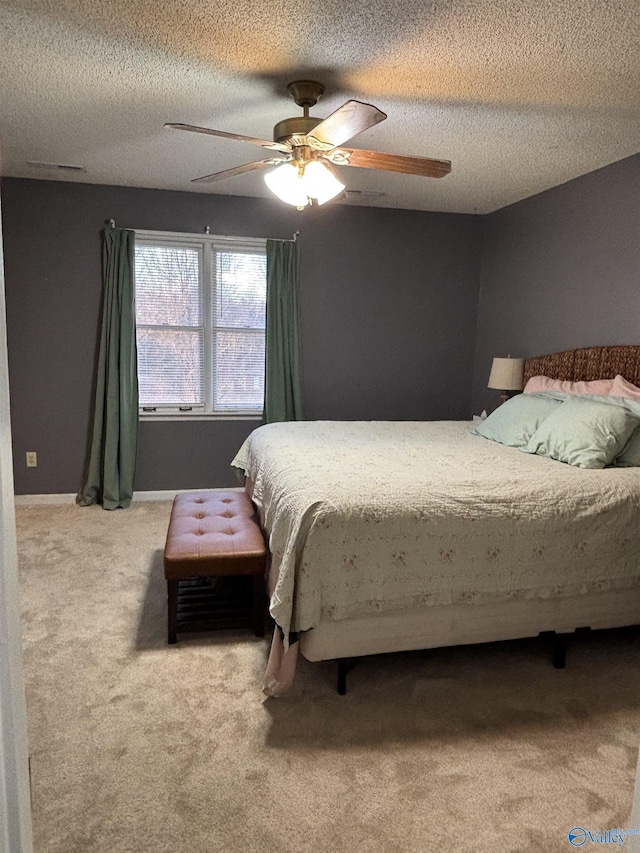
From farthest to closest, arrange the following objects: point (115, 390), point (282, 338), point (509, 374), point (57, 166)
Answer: point (282, 338)
point (115, 390)
point (509, 374)
point (57, 166)

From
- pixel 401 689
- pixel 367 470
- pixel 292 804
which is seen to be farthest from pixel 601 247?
pixel 292 804

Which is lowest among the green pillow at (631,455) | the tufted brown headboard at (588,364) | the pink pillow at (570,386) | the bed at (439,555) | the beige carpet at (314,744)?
the beige carpet at (314,744)

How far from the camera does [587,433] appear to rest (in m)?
2.73

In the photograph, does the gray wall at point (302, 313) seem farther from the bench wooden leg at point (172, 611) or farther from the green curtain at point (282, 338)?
the bench wooden leg at point (172, 611)

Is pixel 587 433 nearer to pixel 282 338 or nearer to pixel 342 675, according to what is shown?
pixel 342 675

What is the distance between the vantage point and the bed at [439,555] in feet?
6.61

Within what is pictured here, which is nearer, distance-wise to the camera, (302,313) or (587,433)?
(587,433)

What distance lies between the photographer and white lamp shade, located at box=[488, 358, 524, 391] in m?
4.03

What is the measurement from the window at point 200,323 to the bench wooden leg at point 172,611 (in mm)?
2213

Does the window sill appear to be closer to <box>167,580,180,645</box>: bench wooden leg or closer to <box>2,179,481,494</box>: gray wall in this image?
<box>2,179,481,494</box>: gray wall

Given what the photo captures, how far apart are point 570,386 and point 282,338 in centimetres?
219

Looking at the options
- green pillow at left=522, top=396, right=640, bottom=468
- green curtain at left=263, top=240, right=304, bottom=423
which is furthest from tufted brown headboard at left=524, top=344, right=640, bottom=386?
green curtain at left=263, top=240, right=304, bottom=423

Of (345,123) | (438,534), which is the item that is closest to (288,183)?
(345,123)

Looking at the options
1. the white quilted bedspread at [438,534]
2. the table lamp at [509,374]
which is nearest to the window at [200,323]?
the table lamp at [509,374]
